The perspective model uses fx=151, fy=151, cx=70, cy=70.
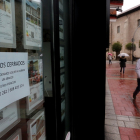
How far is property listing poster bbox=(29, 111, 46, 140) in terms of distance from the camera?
1.25 m

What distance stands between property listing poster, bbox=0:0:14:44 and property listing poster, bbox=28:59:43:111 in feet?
0.90

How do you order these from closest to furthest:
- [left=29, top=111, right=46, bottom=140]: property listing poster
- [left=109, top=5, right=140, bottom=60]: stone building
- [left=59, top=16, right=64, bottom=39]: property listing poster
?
[left=29, top=111, right=46, bottom=140]: property listing poster, [left=59, top=16, right=64, bottom=39]: property listing poster, [left=109, top=5, right=140, bottom=60]: stone building

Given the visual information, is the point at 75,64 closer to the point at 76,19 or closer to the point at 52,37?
the point at 76,19

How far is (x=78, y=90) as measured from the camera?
205 centimetres

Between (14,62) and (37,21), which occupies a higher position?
(37,21)

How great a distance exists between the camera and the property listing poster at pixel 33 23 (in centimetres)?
112

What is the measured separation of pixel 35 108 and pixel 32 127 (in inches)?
6.0

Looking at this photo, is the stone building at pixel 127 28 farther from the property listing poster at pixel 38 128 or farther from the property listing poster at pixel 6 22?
the property listing poster at pixel 6 22

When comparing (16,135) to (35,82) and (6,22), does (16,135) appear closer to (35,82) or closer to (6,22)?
(35,82)

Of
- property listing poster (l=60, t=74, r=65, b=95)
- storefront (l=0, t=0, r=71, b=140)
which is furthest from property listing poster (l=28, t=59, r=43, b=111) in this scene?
property listing poster (l=60, t=74, r=65, b=95)

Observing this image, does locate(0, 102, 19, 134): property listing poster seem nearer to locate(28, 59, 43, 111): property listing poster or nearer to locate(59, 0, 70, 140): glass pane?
locate(28, 59, 43, 111): property listing poster

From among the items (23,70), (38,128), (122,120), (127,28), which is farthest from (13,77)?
(127,28)

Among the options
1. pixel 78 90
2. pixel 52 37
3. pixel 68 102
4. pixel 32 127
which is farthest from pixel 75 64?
pixel 32 127

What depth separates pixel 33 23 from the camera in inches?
47.8
